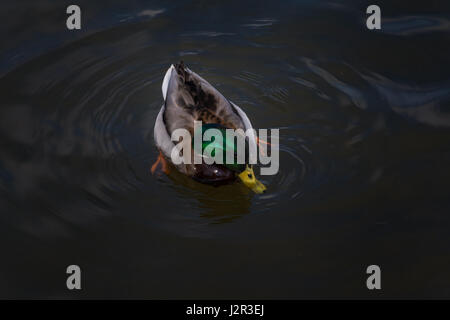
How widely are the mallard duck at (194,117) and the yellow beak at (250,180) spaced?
0.65ft

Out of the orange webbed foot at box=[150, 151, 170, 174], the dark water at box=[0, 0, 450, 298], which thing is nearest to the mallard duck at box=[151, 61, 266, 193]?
the orange webbed foot at box=[150, 151, 170, 174]

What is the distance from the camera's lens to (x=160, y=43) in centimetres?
692

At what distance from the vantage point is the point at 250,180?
4805mm

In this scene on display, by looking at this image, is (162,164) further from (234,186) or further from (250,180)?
(250,180)

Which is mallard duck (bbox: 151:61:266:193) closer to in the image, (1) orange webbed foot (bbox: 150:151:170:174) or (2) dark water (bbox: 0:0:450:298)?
(1) orange webbed foot (bbox: 150:151:170:174)

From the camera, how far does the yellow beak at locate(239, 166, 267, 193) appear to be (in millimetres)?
4805

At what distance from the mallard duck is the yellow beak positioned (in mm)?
197

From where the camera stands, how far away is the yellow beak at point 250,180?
4805 millimetres

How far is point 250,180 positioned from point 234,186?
407mm

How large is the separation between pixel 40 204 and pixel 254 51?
3331 millimetres

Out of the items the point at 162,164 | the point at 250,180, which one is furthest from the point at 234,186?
the point at 162,164

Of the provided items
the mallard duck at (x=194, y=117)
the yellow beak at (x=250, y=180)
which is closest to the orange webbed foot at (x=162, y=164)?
the mallard duck at (x=194, y=117)
